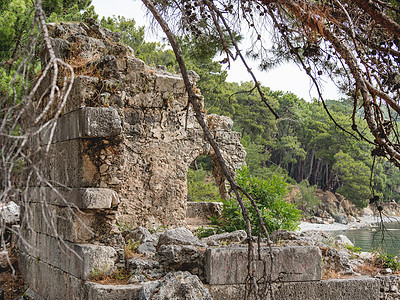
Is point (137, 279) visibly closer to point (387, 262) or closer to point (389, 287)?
point (389, 287)

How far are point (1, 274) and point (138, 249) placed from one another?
392cm

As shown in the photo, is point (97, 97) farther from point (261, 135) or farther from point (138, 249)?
point (261, 135)

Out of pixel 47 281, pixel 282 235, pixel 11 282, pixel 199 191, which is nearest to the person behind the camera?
pixel 282 235

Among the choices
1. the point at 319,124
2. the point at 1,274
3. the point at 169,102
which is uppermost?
the point at 319,124

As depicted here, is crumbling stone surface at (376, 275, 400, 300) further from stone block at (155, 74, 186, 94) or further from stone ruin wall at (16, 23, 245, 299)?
stone block at (155, 74, 186, 94)

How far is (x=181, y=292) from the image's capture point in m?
5.21

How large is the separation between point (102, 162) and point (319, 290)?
339 cm

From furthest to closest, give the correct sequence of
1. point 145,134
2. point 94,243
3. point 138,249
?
point 145,134, point 138,249, point 94,243

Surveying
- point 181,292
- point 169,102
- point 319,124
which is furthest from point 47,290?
point 319,124

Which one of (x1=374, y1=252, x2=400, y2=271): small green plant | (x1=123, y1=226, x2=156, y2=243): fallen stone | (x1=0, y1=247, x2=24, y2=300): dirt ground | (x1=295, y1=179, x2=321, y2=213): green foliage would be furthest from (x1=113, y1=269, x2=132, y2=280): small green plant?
(x1=295, y1=179, x2=321, y2=213): green foliage

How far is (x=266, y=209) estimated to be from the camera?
325 inches

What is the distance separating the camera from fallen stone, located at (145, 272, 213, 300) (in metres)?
5.16

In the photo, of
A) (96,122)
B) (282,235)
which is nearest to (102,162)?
(96,122)

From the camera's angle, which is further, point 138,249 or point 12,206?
point 12,206
